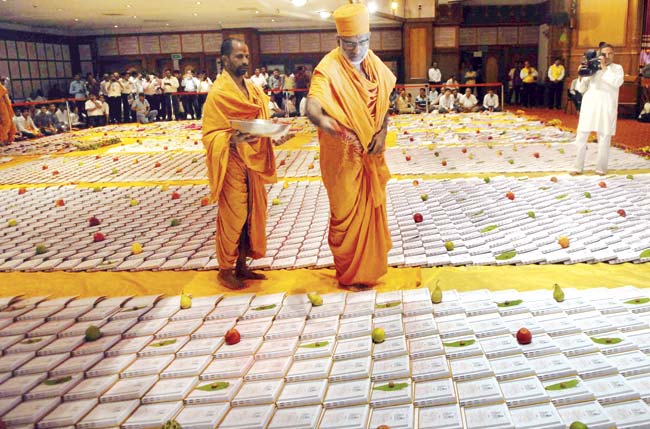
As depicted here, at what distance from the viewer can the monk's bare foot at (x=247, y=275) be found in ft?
12.6

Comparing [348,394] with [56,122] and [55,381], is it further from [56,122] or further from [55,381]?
[56,122]

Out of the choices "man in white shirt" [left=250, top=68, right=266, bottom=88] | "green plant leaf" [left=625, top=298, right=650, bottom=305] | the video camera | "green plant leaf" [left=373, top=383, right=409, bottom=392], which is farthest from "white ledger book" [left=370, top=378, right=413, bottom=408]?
"man in white shirt" [left=250, top=68, right=266, bottom=88]

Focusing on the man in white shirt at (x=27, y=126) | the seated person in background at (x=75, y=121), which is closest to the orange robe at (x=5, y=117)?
the man in white shirt at (x=27, y=126)

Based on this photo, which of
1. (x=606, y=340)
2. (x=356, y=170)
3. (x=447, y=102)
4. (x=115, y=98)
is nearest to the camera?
(x=606, y=340)

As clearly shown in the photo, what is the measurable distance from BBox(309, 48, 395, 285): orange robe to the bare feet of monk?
66cm

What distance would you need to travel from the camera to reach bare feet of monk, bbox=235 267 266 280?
12.6 feet

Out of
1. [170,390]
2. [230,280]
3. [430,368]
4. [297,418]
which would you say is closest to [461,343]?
[430,368]

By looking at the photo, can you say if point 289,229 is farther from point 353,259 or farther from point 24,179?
point 24,179

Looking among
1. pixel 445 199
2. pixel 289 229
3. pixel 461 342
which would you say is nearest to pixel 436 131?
pixel 445 199

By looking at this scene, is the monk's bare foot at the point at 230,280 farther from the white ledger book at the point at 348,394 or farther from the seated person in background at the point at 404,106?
the seated person in background at the point at 404,106

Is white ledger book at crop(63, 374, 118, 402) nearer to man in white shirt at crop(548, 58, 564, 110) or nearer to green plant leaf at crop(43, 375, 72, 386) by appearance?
green plant leaf at crop(43, 375, 72, 386)

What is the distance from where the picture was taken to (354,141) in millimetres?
3277

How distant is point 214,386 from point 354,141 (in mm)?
1580

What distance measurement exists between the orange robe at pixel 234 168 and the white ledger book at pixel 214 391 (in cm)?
120
